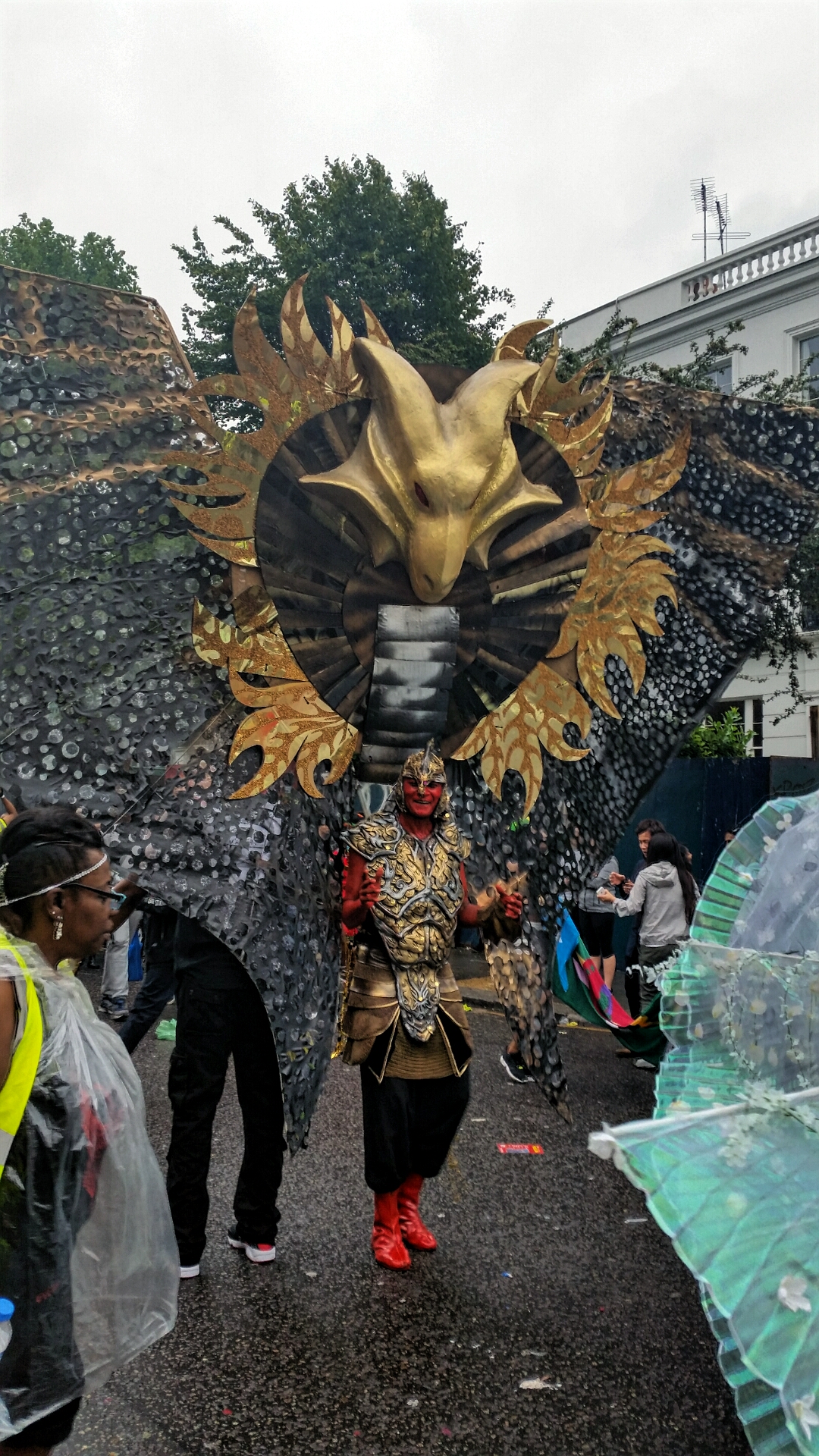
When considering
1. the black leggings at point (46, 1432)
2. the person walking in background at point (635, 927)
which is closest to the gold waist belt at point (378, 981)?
the black leggings at point (46, 1432)

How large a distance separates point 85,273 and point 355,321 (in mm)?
10006

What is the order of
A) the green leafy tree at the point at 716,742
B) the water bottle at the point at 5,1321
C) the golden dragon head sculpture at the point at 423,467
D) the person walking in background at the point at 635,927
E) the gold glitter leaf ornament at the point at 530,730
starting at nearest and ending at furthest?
1. the water bottle at the point at 5,1321
2. the golden dragon head sculpture at the point at 423,467
3. the gold glitter leaf ornament at the point at 530,730
4. the person walking in background at the point at 635,927
5. the green leafy tree at the point at 716,742

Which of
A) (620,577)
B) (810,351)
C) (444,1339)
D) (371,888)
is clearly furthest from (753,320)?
(444,1339)

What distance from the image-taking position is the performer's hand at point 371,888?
364 centimetres

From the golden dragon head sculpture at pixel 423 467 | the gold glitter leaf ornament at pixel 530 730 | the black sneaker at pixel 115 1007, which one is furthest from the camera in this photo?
the black sneaker at pixel 115 1007

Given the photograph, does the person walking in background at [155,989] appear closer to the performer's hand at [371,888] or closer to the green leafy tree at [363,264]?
the performer's hand at [371,888]

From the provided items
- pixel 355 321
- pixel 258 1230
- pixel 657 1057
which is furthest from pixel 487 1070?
pixel 355 321

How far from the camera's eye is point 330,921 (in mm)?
3631

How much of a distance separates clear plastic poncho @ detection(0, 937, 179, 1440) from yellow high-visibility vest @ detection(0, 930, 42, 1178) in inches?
1.2

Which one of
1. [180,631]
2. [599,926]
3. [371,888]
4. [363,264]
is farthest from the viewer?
[363,264]

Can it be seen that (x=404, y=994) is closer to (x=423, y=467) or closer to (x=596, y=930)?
(x=423, y=467)

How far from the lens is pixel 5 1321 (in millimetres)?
1884

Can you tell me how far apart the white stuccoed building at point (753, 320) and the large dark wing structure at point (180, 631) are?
523 inches

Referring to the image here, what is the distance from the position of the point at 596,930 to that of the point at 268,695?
4672 mm
